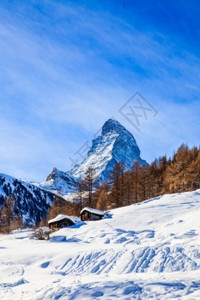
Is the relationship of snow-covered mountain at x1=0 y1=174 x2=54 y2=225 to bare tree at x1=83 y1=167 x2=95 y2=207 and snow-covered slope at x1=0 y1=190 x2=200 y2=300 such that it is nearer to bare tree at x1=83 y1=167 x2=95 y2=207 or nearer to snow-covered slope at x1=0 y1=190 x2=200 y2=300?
bare tree at x1=83 y1=167 x2=95 y2=207

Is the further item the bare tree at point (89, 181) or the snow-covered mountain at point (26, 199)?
the snow-covered mountain at point (26, 199)

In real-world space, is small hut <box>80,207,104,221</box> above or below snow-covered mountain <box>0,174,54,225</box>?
below

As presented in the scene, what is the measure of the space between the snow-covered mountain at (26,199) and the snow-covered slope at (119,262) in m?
132

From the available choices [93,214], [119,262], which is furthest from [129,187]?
[119,262]

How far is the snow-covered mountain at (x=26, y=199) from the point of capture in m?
170

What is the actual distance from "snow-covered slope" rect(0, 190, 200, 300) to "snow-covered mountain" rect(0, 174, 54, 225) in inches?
5212

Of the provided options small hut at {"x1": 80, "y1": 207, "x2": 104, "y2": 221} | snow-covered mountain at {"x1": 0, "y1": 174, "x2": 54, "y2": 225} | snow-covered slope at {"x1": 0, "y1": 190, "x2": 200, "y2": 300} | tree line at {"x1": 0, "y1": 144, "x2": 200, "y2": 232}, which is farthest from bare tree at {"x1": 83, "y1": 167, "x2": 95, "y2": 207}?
snow-covered mountain at {"x1": 0, "y1": 174, "x2": 54, "y2": 225}

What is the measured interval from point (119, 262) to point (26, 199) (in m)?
172

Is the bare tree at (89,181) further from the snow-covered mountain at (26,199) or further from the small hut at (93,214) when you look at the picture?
the snow-covered mountain at (26,199)

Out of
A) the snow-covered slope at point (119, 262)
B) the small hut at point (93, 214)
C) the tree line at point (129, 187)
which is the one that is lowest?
the snow-covered slope at point (119, 262)

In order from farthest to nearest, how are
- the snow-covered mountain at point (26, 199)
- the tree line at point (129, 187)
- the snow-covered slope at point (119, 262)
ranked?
the snow-covered mountain at point (26, 199), the tree line at point (129, 187), the snow-covered slope at point (119, 262)

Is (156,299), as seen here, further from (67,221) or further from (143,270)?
(67,221)

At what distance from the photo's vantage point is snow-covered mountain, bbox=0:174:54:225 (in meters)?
170

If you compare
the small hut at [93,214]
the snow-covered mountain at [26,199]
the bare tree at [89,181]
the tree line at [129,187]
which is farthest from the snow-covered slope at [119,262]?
the snow-covered mountain at [26,199]
